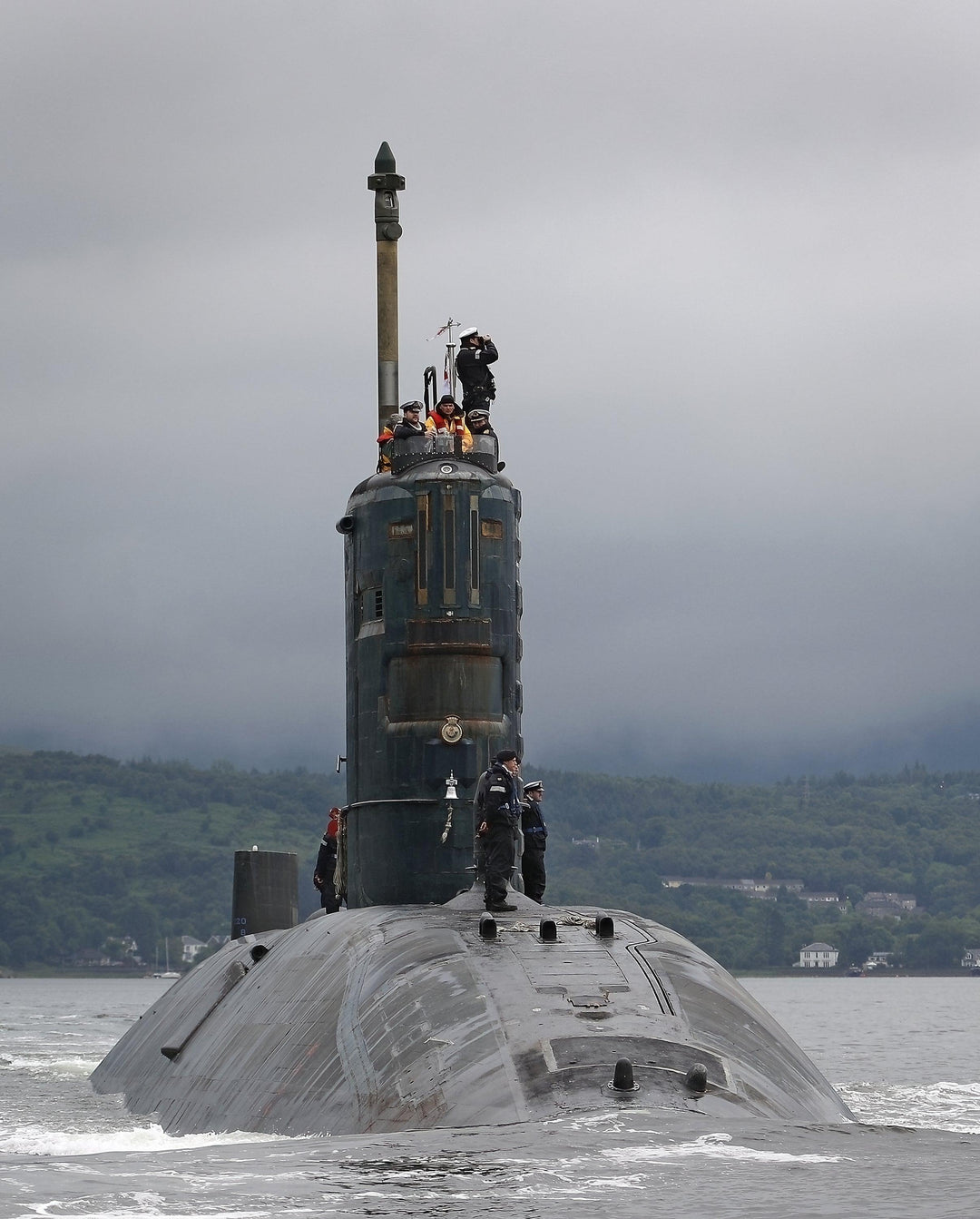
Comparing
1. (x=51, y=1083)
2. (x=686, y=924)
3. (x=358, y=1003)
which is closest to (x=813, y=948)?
(x=686, y=924)

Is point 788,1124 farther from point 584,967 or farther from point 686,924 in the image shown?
point 686,924

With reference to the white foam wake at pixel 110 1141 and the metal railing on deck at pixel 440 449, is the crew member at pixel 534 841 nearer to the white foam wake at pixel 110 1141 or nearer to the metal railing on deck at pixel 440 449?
the metal railing on deck at pixel 440 449

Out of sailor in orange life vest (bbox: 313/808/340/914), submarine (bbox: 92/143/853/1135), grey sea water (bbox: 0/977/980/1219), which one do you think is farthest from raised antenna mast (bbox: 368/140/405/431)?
grey sea water (bbox: 0/977/980/1219)

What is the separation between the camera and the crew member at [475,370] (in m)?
22.9

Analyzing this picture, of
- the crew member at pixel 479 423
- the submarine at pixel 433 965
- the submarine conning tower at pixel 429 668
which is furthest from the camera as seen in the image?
the crew member at pixel 479 423

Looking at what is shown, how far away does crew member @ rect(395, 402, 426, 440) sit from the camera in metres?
21.5

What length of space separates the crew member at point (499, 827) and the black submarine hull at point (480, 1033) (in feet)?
0.93

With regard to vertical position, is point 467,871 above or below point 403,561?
below

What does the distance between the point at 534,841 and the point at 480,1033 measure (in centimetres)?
577

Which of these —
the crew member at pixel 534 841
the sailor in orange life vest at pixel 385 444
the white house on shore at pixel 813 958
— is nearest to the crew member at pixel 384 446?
the sailor in orange life vest at pixel 385 444

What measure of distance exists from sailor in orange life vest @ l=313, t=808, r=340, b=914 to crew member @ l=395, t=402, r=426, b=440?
480 cm

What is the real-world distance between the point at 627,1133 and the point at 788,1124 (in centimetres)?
140

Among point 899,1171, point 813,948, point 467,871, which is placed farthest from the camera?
point 813,948

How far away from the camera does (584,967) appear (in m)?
16.2
